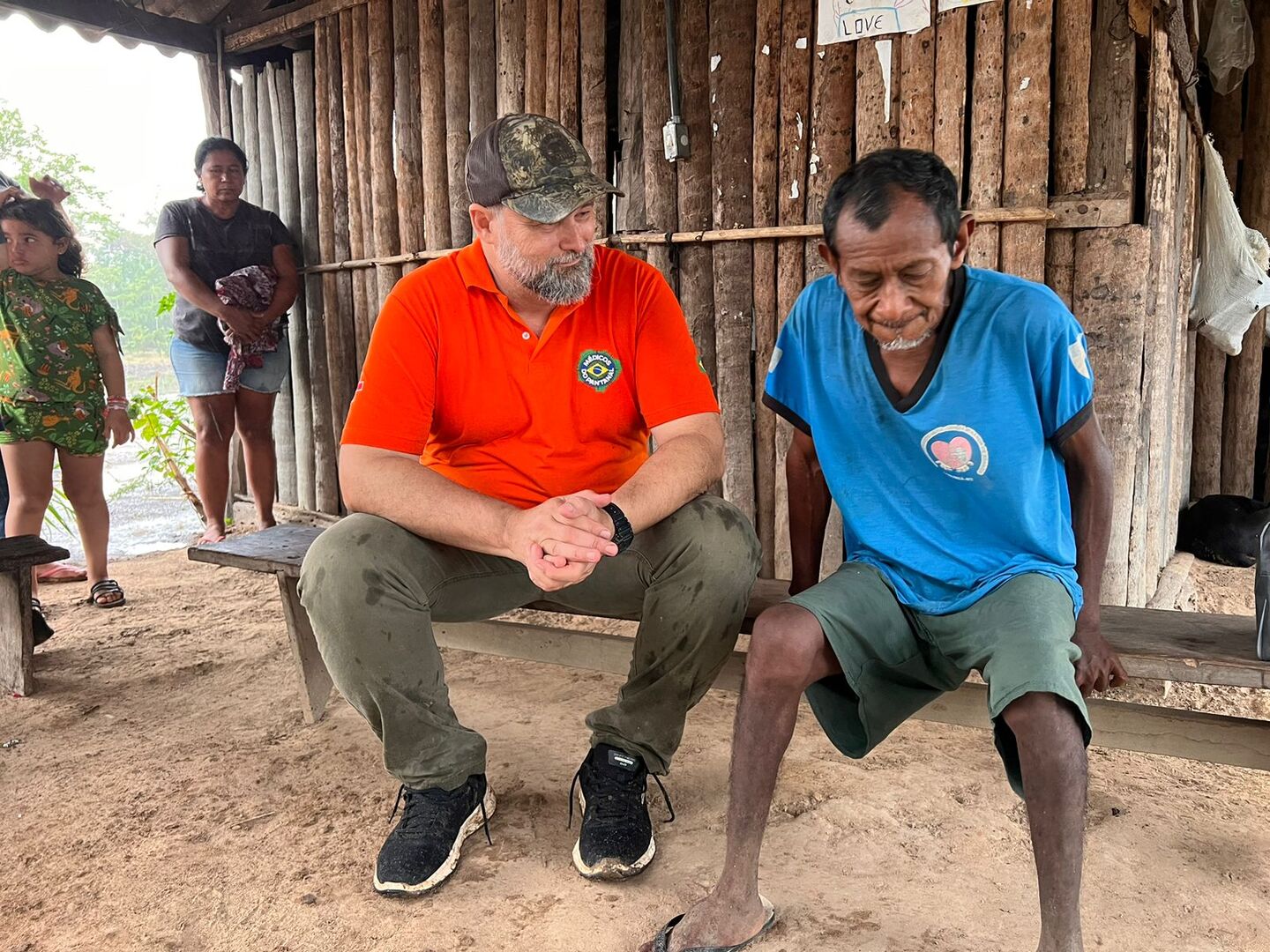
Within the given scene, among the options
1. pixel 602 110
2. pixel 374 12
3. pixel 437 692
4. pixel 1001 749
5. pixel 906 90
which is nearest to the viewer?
pixel 1001 749

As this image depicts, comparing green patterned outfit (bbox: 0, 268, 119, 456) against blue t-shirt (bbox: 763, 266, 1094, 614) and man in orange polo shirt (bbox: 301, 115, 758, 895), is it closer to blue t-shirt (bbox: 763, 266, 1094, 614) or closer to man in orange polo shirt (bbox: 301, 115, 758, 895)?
man in orange polo shirt (bbox: 301, 115, 758, 895)

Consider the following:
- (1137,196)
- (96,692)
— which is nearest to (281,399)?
(96,692)

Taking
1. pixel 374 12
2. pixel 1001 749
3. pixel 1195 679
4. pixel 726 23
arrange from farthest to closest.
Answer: pixel 374 12, pixel 726 23, pixel 1195 679, pixel 1001 749

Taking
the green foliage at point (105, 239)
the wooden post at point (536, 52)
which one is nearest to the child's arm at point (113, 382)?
the wooden post at point (536, 52)

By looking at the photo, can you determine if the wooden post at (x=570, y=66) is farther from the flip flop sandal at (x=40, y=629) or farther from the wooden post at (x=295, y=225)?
the flip flop sandal at (x=40, y=629)

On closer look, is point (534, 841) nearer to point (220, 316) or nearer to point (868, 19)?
point (868, 19)

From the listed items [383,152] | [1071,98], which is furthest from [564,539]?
[383,152]

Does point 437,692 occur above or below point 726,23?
below

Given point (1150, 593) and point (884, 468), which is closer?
point (884, 468)

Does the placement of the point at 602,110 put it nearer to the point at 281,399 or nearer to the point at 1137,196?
the point at 1137,196

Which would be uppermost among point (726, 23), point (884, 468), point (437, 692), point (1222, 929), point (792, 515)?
point (726, 23)

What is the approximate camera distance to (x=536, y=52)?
4609 millimetres

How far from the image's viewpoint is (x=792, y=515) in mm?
2420

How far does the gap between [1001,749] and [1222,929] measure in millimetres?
763
